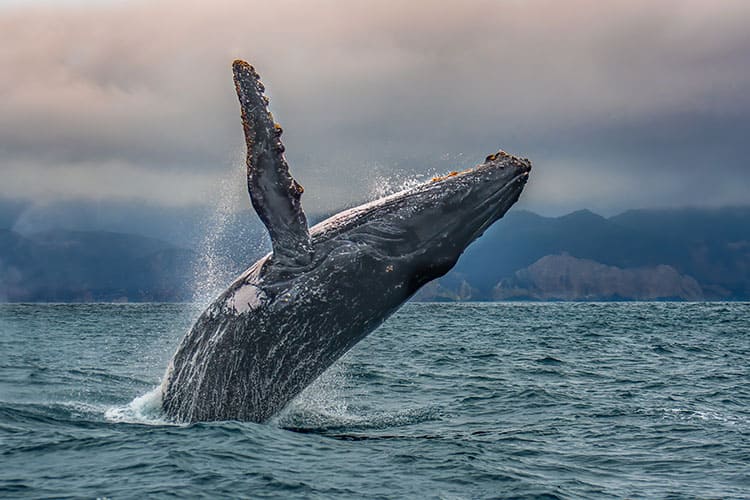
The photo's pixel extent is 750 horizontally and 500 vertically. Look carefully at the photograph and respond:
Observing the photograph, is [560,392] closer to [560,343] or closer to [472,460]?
[472,460]

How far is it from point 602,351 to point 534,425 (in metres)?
16.5

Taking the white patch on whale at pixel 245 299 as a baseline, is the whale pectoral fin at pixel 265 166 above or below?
above

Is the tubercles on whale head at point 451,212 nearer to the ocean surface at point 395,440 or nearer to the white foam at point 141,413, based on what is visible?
the ocean surface at point 395,440

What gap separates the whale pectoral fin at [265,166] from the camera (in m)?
8.17

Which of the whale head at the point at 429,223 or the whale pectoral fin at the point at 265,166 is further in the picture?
the whale head at the point at 429,223

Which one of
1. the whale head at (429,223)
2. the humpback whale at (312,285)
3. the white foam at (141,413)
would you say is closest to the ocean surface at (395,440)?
the white foam at (141,413)


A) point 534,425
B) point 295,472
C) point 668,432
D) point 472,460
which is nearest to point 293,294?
point 295,472

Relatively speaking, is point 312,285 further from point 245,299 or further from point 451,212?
point 451,212

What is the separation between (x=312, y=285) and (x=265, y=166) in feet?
4.73

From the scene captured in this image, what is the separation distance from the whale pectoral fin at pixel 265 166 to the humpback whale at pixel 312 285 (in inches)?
0.7

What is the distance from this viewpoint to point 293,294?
8680 mm

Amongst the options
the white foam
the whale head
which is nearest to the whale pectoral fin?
the whale head

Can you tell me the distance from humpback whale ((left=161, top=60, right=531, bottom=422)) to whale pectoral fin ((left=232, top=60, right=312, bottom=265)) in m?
0.02

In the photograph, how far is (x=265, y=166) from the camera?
816 centimetres
